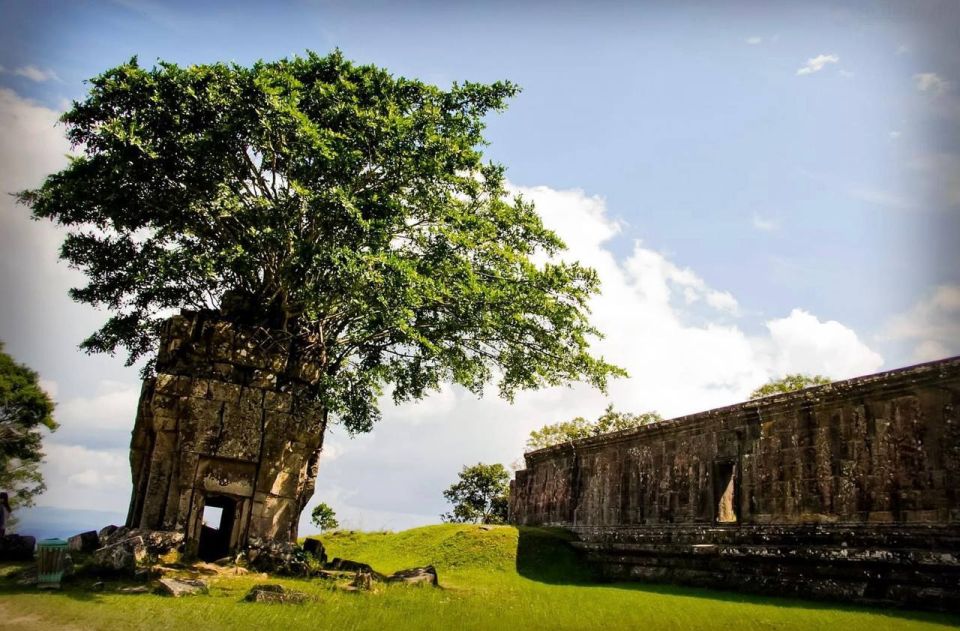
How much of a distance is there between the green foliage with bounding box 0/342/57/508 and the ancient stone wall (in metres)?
17.2

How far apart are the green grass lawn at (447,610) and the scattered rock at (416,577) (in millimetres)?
342

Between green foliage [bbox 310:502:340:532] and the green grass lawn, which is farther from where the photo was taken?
green foliage [bbox 310:502:340:532]

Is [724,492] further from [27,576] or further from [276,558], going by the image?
[27,576]

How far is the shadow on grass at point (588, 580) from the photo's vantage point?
11336 millimetres

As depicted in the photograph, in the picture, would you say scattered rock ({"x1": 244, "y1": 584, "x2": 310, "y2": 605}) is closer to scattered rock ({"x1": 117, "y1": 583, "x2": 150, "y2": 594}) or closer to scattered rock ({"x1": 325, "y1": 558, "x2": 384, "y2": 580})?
scattered rock ({"x1": 117, "y1": 583, "x2": 150, "y2": 594})

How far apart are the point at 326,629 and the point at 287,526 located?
6518 mm

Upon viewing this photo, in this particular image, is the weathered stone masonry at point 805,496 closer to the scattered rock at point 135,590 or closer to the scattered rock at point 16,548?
the scattered rock at point 135,590

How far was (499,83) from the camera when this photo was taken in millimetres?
16406

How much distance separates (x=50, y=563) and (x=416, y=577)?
265 inches

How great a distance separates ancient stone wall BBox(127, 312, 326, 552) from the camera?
1547 cm

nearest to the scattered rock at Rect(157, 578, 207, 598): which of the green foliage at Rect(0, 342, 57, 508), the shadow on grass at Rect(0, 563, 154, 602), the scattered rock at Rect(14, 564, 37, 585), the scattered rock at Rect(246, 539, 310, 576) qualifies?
the shadow on grass at Rect(0, 563, 154, 602)

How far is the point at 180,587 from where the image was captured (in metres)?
11.8

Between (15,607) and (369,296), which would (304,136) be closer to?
(369,296)

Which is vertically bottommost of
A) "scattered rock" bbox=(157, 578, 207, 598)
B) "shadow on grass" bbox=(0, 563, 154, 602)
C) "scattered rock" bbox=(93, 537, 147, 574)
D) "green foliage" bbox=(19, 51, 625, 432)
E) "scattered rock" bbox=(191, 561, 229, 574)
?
"shadow on grass" bbox=(0, 563, 154, 602)
